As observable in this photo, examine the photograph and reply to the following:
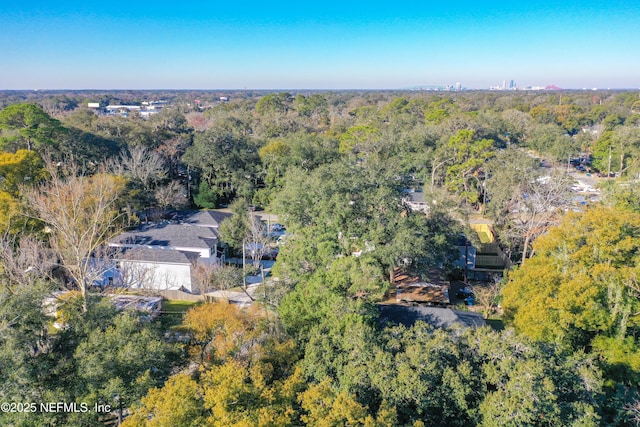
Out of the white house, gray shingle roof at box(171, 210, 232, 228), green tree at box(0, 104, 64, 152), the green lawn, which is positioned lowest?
the green lawn

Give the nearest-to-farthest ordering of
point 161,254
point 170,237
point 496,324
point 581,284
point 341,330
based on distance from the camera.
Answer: point 341,330 → point 581,284 → point 496,324 → point 161,254 → point 170,237

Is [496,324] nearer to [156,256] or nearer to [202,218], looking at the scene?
[156,256]

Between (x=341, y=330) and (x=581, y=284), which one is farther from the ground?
(x=581, y=284)

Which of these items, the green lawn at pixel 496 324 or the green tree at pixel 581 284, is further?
the green lawn at pixel 496 324

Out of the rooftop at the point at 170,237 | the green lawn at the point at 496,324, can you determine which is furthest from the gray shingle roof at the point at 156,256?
the green lawn at the point at 496,324

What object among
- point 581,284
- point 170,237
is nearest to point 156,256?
point 170,237

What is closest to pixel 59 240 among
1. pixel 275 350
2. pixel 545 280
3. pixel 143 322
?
pixel 143 322

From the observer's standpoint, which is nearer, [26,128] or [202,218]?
[202,218]

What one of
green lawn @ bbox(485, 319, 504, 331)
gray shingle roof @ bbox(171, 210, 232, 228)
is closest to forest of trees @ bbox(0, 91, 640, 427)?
green lawn @ bbox(485, 319, 504, 331)

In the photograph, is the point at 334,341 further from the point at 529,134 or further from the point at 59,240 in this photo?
the point at 529,134

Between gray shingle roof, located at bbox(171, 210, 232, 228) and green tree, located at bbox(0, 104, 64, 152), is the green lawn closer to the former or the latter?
gray shingle roof, located at bbox(171, 210, 232, 228)

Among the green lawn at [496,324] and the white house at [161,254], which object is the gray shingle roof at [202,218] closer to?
the white house at [161,254]
